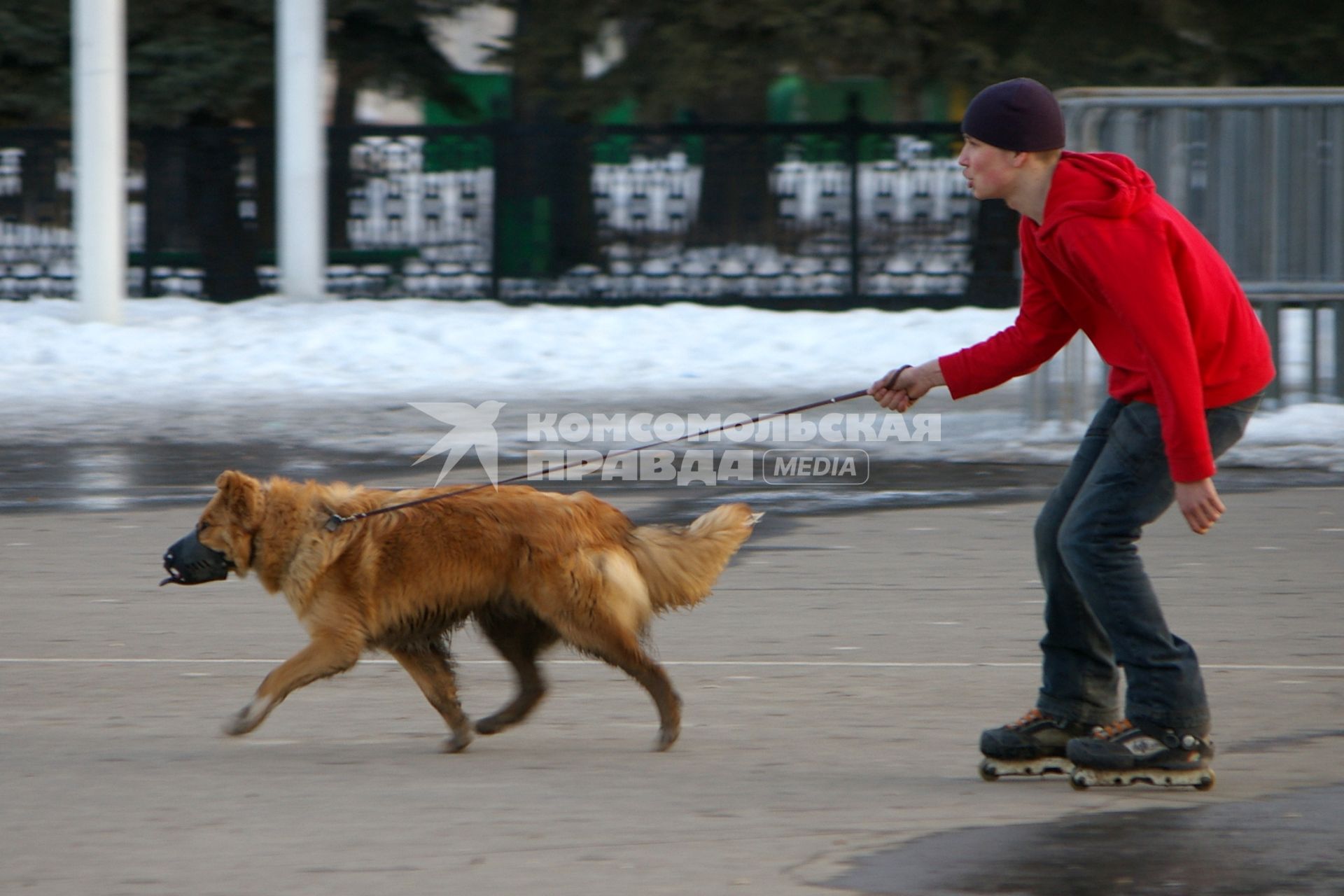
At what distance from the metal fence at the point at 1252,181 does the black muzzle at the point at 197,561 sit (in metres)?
7.77

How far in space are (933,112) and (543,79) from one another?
551 cm

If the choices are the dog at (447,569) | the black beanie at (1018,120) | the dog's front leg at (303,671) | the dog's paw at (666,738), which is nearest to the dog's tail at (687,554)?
the dog at (447,569)

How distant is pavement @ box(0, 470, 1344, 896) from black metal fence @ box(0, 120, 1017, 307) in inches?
469

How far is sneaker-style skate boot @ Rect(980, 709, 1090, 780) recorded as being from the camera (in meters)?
4.71

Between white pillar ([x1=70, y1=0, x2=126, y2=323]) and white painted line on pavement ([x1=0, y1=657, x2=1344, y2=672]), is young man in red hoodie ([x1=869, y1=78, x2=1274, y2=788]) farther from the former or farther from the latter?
white pillar ([x1=70, y1=0, x2=126, y2=323])

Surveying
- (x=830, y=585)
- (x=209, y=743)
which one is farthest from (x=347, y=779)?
(x=830, y=585)

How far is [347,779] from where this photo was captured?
473cm

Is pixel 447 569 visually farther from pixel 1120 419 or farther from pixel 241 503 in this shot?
pixel 1120 419

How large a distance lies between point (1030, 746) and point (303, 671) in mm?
1998

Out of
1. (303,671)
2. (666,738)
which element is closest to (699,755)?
(666,738)

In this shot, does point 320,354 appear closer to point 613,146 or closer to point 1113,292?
point 613,146

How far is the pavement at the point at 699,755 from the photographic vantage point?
398cm

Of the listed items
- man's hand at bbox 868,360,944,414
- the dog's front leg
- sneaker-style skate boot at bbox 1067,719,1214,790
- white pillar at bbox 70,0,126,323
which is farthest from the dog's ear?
white pillar at bbox 70,0,126,323

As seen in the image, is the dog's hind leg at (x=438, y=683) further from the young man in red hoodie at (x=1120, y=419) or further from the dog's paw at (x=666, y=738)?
the young man in red hoodie at (x=1120, y=419)
